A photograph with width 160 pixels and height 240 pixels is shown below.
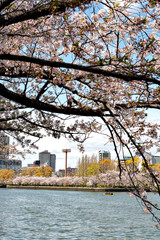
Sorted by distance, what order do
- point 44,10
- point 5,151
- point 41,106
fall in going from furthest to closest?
1. point 5,151
2. point 41,106
3. point 44,10

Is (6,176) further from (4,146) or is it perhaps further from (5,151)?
(4,146)

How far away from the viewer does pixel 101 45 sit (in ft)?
21.3

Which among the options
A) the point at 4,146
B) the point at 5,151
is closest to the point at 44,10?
the point at 4,146

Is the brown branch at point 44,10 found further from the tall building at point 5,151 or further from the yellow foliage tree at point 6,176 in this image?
the yellow foliage tree at point 6,176

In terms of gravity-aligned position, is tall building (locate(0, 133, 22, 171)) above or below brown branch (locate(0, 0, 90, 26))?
below

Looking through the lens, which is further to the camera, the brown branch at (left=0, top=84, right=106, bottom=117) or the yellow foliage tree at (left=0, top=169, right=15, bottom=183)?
the yellow foliage tree at (left=0, top=169, right=15, bottom=183)

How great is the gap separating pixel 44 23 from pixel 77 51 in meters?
0.93

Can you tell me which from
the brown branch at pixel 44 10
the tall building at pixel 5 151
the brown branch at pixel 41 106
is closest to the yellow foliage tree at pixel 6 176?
the tall building at pixel 5 151

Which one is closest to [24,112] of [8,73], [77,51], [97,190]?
[8,73]

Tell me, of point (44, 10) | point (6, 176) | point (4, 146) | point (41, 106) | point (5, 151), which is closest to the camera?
point (44, 10)

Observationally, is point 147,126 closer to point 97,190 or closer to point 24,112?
point 24,112

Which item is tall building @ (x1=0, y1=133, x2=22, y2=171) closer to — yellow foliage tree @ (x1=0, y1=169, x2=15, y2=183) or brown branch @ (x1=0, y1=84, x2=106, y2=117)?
brown branch @ (x1=0, y1=84, x2=106, y2=117)

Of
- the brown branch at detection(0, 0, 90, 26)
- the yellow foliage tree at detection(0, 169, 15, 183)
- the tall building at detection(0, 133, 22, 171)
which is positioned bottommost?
the yellow foliage tree at detection(0, 169, 15, 183)

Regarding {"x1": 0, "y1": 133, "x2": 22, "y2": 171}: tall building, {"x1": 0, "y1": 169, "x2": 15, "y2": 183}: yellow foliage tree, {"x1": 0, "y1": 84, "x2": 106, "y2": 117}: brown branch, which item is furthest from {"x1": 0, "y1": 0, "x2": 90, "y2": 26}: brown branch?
{"x1": 0, "y1": 169, "x2": 15, "y2": 183}: yellow foliage tree
